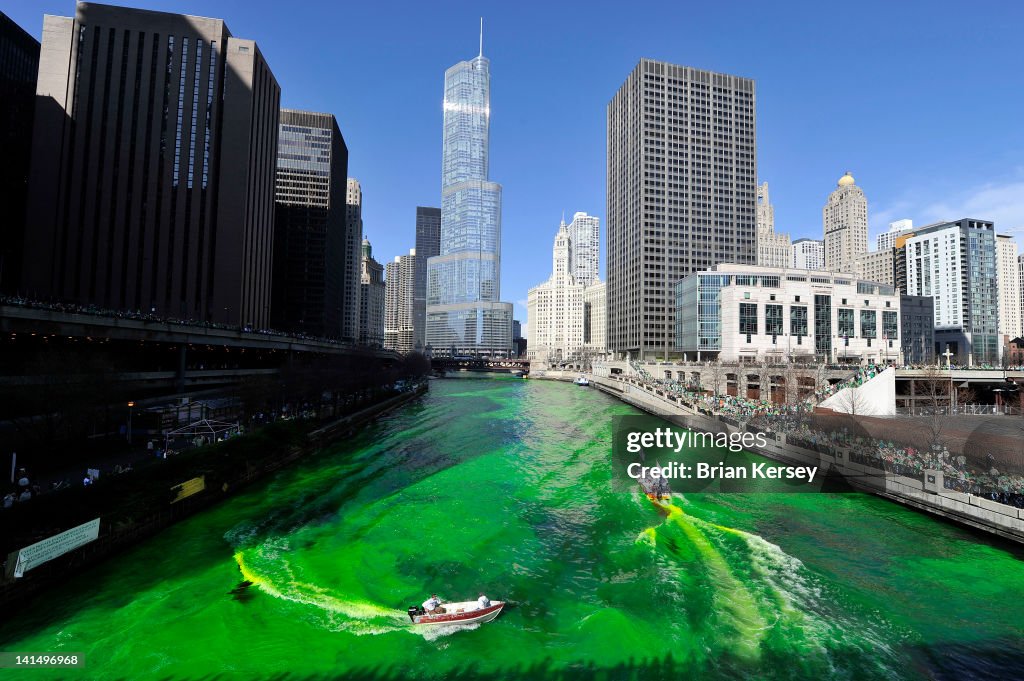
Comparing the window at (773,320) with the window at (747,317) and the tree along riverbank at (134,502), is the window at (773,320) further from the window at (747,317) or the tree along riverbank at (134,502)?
the tree along riverbank at (134,502)

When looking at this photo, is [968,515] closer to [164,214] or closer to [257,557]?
[257,557]

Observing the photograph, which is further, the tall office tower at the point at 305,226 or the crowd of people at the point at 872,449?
the tall office tower at the point at 305,226

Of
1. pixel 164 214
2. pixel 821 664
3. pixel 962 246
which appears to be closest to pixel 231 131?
pixel 164 214

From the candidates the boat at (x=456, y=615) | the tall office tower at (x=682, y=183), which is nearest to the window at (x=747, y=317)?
the tall office tower at (x=682, y=183)

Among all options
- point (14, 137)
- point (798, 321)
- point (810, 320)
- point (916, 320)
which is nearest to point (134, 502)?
point (798, 321)

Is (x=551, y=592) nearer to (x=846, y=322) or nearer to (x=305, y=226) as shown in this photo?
(x=846, y=322)

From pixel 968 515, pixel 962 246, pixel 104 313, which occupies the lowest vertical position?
pixel 968 515
